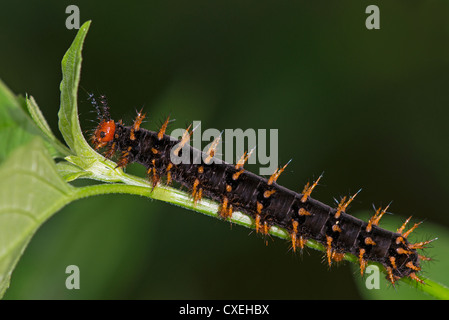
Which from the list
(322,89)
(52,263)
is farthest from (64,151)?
(322,89)

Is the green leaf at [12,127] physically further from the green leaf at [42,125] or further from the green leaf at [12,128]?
the green leaf at [42,125]

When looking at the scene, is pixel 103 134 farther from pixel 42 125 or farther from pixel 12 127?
pixel 12 127

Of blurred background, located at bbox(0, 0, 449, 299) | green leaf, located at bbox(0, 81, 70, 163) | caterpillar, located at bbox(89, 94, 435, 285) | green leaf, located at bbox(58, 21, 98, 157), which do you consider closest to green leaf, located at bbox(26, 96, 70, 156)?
green leaf, located at bbox(58, 21, 98, 157)

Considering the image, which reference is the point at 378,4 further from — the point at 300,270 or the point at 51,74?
the point at 51,74

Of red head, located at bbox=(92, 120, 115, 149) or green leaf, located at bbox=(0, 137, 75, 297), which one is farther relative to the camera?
red head, located at bbox=(92, 120, 115, 149)

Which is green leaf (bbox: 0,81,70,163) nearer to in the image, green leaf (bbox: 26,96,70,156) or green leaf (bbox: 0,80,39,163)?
green leaf (bbox: 0,80,39,163)

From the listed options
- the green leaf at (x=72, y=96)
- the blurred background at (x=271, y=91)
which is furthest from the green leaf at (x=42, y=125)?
the blurred background at (x=271, y=91)
